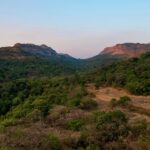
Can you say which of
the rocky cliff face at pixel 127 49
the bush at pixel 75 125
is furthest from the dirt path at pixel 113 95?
the rocky cliff face at pixel 127 49

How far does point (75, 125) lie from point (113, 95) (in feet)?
44.0

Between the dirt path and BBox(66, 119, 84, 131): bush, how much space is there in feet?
24.8

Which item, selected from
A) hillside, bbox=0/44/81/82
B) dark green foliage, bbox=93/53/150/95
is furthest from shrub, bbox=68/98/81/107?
hillside, bbox=0/44/81/82

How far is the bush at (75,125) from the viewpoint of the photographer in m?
15.8

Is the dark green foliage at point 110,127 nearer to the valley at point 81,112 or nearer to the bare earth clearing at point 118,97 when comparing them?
the valley at point 81,112

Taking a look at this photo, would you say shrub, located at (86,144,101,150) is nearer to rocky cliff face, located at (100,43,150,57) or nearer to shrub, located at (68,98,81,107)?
shrub, located at (68,98,81,107)

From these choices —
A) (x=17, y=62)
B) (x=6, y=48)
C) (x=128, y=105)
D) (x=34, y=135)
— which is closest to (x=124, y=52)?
(x=6, y=48)

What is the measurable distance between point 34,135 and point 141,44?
401ft

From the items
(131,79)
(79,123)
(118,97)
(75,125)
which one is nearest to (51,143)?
(75,125)

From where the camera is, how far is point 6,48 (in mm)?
99312

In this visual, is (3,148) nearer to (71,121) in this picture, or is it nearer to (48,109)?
(71,121)

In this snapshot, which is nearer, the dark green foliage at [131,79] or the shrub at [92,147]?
the shrub at [92,147]

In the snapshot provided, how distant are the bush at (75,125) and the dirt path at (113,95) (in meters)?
7.56

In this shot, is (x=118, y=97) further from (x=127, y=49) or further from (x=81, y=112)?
(x=127, y=49)
